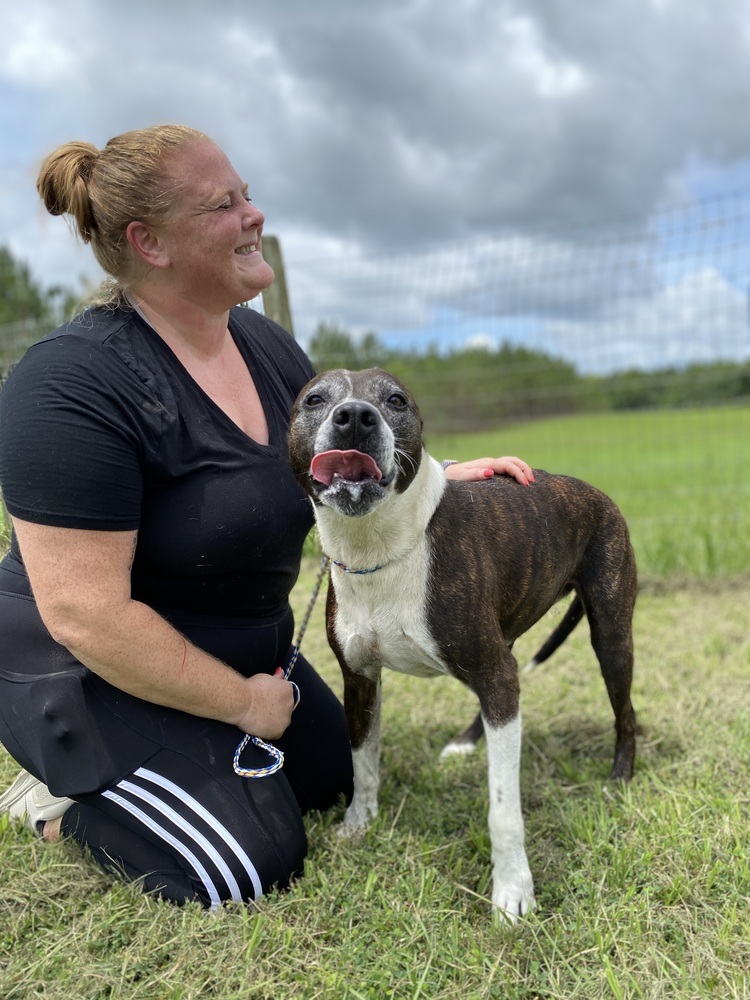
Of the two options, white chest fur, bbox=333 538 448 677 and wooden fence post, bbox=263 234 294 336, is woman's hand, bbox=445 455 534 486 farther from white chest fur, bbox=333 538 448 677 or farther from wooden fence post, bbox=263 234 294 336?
wooden fence post, bbox=263 234 294 336

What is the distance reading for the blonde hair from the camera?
236 centimetres

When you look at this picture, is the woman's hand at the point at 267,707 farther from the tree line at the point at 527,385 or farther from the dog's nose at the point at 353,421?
the tree line at the point at 527,385

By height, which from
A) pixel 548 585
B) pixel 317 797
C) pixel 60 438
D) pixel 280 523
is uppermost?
pixel 60 438

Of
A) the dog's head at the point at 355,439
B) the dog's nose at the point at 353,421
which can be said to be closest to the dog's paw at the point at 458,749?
the dog's head at the point at 355,439

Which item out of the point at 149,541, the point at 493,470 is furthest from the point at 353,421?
the point at 493,470

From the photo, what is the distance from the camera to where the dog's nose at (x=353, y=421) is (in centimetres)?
206

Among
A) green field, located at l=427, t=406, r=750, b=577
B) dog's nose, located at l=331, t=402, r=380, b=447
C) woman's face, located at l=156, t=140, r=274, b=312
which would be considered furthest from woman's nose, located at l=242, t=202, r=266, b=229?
green field, located at l=427, t=406, r=750, b=577

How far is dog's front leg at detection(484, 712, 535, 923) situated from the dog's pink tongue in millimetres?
836

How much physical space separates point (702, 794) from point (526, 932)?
876 millimetres

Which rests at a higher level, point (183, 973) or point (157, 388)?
point (157, 388)

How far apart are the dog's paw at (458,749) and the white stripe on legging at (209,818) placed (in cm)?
105

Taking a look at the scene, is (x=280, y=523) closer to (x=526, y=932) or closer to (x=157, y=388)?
(x=157, y=388)

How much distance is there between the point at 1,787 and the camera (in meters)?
2.84

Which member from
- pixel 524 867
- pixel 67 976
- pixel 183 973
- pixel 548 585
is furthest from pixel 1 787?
pixel 548 585
